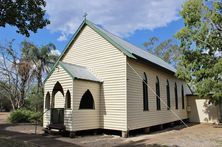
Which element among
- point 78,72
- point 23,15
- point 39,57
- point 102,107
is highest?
point 39,57

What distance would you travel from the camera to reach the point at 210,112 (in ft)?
87.2

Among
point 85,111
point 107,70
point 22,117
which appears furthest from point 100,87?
point 22,117

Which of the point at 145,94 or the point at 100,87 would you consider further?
the point at 145,94

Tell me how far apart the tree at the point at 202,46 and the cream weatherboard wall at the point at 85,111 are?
8.25 m

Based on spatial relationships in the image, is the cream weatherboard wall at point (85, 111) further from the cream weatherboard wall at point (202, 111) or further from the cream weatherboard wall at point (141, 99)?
the cream weatherboard wall at point (202, 111)

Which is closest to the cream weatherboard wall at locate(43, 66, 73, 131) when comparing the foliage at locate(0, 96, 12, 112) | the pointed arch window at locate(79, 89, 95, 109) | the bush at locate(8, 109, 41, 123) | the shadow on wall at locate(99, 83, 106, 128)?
the pointed arch window at locate(79, 89, 95, 109)

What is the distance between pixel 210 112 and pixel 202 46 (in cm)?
950

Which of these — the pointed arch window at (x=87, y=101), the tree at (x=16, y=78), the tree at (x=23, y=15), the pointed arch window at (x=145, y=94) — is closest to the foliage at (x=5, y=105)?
the tree at (x=16, y=78)

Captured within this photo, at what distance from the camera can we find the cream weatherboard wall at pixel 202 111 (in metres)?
26.2

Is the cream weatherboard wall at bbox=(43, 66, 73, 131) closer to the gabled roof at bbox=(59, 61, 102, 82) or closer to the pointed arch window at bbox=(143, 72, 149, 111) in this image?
the gabled roof at bbox=(59, 61, 102, 82)

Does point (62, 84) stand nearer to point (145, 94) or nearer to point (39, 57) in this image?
point (145, 94)

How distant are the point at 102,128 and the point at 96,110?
1200 mm

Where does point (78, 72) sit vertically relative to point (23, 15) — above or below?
below

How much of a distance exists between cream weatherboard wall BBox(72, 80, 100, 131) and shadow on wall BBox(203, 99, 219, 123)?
15729 mm
